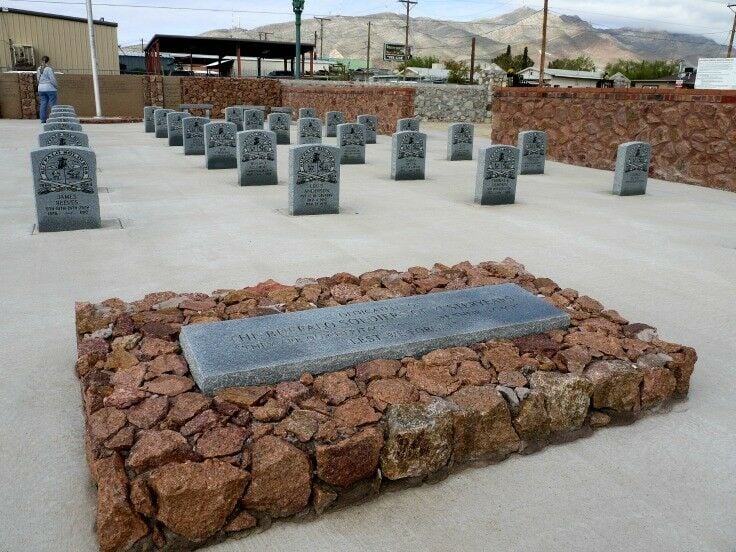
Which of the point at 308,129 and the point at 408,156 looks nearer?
the point at 408,156

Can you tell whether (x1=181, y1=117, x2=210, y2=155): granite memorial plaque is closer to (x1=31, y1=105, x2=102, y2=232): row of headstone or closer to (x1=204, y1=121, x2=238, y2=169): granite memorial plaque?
(x1=204, y1=121, x2=238, y2=169): granite memorial plaque

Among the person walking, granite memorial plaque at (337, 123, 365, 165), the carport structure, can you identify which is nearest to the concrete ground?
granite memorial plaque at (337, 123, 365, 165)

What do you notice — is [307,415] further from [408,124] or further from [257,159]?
[408,124]

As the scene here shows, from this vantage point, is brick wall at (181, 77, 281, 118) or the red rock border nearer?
the red rock border

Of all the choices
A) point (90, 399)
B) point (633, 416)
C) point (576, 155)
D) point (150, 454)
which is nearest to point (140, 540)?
point (150, 454)

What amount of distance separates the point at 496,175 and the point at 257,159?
12.6 ft

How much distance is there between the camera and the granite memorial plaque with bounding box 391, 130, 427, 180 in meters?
11.0

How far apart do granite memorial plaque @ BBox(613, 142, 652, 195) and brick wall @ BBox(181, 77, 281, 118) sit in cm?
2333

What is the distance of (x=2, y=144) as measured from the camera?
1598 centimetres

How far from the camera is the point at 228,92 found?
29.9m

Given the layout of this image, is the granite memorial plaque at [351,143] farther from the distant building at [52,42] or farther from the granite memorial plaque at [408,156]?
the distant building at [52,42]

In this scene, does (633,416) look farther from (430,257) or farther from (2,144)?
(2,144)

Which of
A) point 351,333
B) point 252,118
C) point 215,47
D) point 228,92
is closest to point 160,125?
point 252,118

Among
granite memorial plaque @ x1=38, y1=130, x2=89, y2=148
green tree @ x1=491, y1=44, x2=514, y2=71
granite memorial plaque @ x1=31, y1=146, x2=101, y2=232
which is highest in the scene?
green tree @ x1=491, y1=44, x2=514, y2=71
